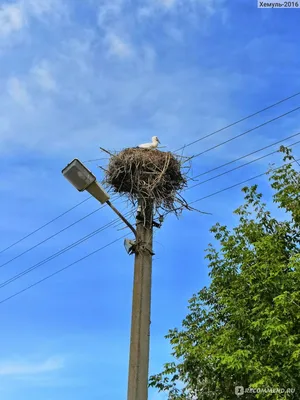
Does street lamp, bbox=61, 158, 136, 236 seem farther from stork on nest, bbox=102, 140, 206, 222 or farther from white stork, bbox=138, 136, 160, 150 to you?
white stork, bbox=138, 136, 160, 150

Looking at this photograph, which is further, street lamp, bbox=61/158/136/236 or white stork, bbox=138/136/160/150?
white stork, bbox=138/136/160/150

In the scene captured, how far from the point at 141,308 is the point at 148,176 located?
1720 mm

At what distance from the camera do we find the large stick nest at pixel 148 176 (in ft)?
15.7

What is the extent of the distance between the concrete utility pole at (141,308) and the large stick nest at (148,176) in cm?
35

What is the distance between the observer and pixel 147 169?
5.16 m

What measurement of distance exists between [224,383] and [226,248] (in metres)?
1.95

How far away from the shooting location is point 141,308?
12.3 feet

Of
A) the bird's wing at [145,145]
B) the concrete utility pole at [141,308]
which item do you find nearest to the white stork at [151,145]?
the bird's wing at [145,145]

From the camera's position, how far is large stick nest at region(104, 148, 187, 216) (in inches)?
188

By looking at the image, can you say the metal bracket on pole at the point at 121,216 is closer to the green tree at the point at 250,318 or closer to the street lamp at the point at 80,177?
the street lamp at the point at 80,177

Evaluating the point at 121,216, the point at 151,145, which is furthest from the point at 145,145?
the point at 121,216

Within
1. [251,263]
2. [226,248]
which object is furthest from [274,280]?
[226,248]

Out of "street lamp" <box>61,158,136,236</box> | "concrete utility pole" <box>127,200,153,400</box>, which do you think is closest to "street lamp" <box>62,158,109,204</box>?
"street lamp" <box>61,158,136,236</box>

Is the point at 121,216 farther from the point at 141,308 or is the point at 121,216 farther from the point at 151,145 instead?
the point at 151,145
